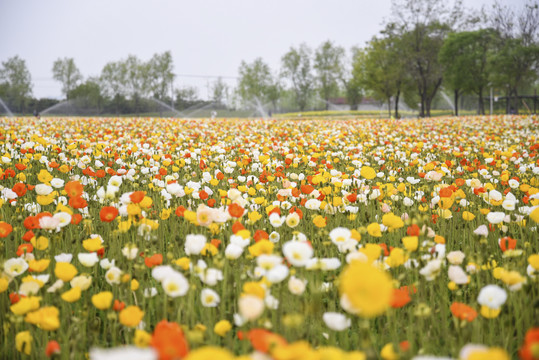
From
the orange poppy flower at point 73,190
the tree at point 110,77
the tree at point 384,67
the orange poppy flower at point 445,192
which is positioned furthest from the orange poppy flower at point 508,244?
the tree at point 110,77

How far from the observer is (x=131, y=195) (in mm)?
2088

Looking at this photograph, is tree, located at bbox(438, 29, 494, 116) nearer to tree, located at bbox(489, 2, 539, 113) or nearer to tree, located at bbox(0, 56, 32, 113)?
tree, located at bbox(489, 2, 539, 113)

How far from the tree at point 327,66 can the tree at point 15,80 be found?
4257 centimetres

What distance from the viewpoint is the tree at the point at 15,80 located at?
5625 cm

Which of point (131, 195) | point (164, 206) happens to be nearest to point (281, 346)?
point (131, 195)

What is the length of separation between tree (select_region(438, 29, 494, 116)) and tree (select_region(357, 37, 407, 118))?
13.8 feet

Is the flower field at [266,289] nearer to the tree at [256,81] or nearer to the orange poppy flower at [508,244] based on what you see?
the orange poppy flower at [508,244]

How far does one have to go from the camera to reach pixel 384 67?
33.7 m

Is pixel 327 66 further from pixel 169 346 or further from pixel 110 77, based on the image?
pixel 169 346

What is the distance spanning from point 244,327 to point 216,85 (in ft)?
227

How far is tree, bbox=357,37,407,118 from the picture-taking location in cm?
3241

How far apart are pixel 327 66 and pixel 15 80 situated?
1817 inches

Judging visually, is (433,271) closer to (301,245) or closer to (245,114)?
(301,245)

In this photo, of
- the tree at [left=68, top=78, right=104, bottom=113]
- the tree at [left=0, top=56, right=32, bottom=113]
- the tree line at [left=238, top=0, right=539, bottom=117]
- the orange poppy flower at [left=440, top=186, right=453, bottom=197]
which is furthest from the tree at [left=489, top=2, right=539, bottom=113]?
the tree at [left=0, top=56, right=32, bottom=113]
